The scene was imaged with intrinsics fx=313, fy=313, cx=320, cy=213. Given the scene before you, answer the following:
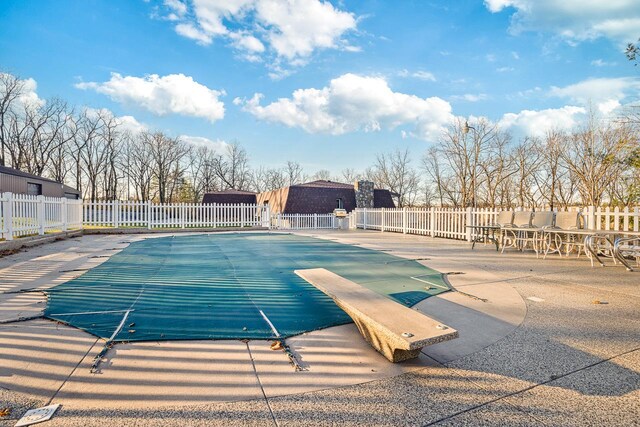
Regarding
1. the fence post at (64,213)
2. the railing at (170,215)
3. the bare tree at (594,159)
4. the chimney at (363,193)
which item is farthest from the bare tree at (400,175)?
the fence post at (64,213)

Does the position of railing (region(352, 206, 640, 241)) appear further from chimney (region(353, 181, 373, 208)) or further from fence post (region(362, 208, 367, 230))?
chimney (region(353, 181, 373, 208))

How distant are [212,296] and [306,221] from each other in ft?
57.0

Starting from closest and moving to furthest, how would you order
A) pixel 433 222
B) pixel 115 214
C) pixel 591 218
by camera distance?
pixel 591 218, pixel 433 222, pixel 115 214

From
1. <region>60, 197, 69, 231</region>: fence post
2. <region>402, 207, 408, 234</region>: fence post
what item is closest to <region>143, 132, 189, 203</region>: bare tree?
<region>60, 197, 69, 231</region>: fence post

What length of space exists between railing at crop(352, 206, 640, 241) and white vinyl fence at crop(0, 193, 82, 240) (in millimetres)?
13843

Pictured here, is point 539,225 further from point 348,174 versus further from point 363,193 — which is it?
point 348,174

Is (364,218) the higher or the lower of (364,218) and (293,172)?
the lower

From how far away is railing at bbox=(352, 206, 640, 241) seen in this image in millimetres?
7293

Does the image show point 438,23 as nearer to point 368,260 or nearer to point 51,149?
point 368,260

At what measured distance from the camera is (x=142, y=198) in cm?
4222

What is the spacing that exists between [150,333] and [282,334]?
1150mm

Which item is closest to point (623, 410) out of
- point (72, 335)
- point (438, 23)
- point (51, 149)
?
point (72, 335)

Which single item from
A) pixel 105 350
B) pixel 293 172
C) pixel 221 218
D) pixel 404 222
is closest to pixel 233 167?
pixel 293 172

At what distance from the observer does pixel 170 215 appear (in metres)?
17.1
